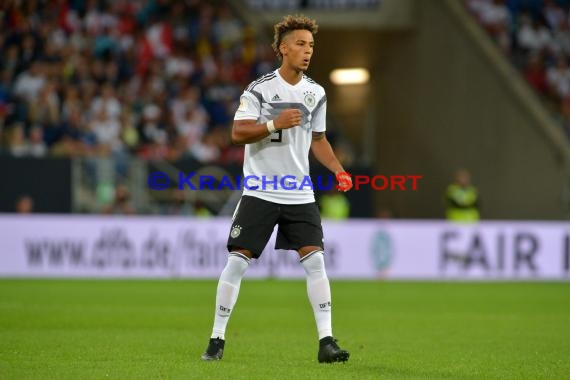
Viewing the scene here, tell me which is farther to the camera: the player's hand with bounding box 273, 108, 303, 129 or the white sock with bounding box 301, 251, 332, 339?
the white sock with bounding box 301, 251, 332, 339

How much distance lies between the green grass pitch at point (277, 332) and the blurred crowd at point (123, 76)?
4883mm

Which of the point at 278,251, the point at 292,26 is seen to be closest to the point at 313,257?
the point at 292,26

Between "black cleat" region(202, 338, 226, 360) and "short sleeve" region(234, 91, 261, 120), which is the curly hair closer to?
"short sleeve" region(234, 91, 261, 120)

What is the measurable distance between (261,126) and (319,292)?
130cm

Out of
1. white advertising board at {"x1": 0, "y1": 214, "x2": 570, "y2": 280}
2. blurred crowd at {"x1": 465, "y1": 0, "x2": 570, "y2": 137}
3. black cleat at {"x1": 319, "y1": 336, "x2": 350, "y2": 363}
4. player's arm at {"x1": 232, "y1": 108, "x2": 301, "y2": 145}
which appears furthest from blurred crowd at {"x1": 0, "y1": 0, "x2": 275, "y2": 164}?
black cleat at {"x1": 319, "y1": 336, "x2": 350, "y2": 363}

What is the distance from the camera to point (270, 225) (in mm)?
8094

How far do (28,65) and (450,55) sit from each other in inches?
414

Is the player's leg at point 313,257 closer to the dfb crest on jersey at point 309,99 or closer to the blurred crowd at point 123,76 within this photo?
the dfb crest on jersey at point 309,99

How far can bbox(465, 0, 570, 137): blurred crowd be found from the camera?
89.8 ft

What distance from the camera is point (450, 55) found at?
27.7m

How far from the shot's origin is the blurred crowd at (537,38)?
27.4 metres

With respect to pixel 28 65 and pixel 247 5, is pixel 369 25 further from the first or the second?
pixel 28 65

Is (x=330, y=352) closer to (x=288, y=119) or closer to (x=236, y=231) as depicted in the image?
(x=236, y=231)

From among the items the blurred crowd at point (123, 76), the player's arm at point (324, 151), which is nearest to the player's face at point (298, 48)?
the player's arm at point (324, 151)
